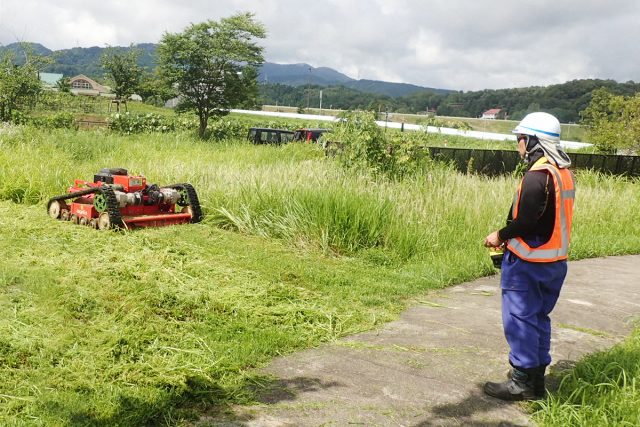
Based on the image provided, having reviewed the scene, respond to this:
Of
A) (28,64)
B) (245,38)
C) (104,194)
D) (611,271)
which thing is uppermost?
(245,38)

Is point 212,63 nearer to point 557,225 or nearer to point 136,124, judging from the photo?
point 136,124

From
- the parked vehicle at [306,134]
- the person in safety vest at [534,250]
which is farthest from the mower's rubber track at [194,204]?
the parked vehicle at [306,134]

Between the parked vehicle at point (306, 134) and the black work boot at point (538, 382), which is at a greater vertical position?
the parked vehicle at point (306, 134)

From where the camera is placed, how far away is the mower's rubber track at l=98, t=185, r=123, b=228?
24.8 ft

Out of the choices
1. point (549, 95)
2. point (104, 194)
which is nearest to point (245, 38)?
point (104, 194)

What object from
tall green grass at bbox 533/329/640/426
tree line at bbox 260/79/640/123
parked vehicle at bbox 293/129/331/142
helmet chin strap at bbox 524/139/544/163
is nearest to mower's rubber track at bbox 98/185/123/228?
helmet chin strap at bbox 524/139/544/163

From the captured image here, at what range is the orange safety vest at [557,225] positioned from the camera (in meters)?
3.52

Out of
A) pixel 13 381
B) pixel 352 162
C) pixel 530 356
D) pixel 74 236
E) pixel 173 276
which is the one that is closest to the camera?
pixel 13 381

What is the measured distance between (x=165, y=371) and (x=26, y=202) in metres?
6.89

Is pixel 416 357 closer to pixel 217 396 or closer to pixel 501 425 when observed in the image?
pixel 501 425

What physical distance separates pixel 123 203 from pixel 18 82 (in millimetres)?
16961

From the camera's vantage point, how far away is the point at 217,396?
3.46m

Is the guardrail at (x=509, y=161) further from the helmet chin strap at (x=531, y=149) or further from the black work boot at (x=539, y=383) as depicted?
the black work boot at (x=539, y=383)

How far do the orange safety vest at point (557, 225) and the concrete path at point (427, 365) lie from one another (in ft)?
2.97
